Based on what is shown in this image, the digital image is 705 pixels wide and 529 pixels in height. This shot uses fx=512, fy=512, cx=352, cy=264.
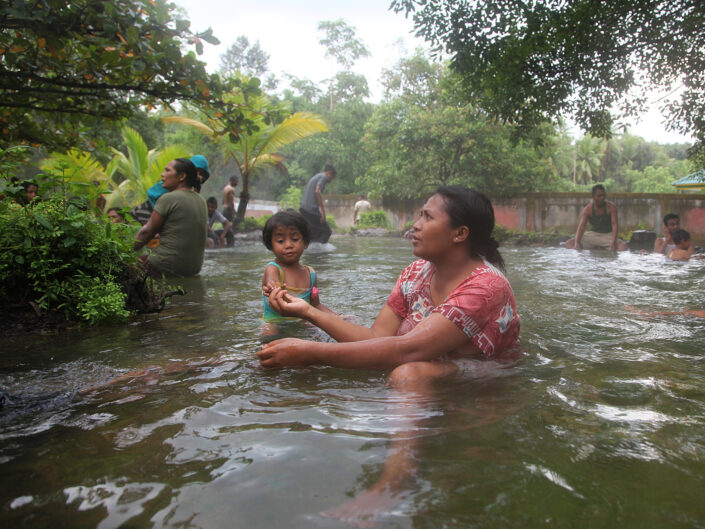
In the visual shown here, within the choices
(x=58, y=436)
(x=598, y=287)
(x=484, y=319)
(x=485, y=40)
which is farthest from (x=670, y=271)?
(x=58, y=436)

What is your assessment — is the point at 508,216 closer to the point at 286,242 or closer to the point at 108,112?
the point at 108,112

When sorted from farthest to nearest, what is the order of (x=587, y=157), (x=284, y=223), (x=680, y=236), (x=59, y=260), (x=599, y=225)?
(x=587, y=157)
(x=599, y=225)
(x=680, y=236)
(x=284, y=223)
(x=59, y=260)

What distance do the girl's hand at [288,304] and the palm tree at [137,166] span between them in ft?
33.0

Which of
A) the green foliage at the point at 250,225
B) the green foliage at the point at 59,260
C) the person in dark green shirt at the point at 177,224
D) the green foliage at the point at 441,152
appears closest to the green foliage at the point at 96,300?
the green foliage at the point at 59,260

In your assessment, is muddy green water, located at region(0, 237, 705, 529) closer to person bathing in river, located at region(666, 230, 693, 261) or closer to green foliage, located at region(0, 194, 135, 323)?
green foliage, located at region(0, 194, 135, 323)

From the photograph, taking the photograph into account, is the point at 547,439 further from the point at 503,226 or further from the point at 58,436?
the point at 503,226

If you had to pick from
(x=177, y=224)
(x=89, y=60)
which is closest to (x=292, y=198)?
(x=177, y=224)

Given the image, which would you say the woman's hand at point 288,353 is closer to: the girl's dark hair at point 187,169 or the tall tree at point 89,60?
the tall tree at point 89,60

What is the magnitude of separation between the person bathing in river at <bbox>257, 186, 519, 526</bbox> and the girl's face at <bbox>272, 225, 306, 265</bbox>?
1287 mm

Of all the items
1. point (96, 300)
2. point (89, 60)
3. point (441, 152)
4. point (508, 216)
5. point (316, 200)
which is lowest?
point (96, 300)

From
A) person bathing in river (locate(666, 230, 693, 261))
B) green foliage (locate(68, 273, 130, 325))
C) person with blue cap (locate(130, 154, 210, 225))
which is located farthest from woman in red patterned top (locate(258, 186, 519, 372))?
person bathing in river (locate(666, 230, 693, 261))

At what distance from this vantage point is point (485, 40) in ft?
25.1

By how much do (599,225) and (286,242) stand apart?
33.1 feet

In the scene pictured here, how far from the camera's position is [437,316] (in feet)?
8.14
